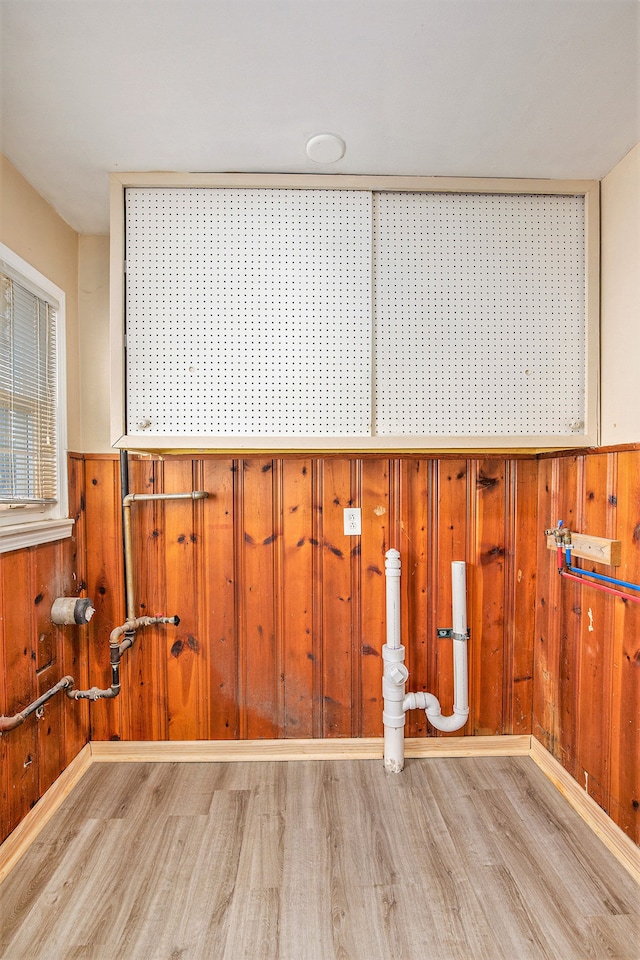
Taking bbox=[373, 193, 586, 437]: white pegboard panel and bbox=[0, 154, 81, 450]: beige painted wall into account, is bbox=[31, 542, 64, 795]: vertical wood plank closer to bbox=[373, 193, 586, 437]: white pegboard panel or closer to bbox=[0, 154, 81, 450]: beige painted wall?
bbox=[0, 154, 81, 450]: beige painted wall

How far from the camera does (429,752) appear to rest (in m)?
2.05

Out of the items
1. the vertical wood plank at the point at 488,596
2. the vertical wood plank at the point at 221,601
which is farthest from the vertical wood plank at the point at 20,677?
the vertical wood plank at the point at 488,596

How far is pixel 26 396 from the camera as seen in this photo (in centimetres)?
171

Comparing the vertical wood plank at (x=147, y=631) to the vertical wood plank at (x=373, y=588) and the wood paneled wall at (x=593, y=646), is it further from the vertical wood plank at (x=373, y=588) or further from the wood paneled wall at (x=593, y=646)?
the wood paneled wall at (x=593, y=646)

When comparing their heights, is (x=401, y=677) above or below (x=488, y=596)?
below

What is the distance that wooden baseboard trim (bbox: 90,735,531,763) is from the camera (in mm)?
2037

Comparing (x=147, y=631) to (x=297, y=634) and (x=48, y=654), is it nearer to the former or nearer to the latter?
(x=48, y=654)

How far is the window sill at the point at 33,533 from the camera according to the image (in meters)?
1.52

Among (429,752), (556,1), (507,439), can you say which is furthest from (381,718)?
(556,1)

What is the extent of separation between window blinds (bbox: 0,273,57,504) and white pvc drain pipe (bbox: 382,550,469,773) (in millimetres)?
1382

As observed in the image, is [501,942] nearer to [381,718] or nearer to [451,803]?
[451,803]

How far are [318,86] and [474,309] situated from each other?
0.81m

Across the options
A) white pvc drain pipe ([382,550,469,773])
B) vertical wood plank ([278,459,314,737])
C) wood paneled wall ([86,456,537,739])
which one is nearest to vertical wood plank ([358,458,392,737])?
wood paneled wall ([86,456,537,739])

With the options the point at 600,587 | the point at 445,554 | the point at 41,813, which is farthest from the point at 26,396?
the point at 600,587
